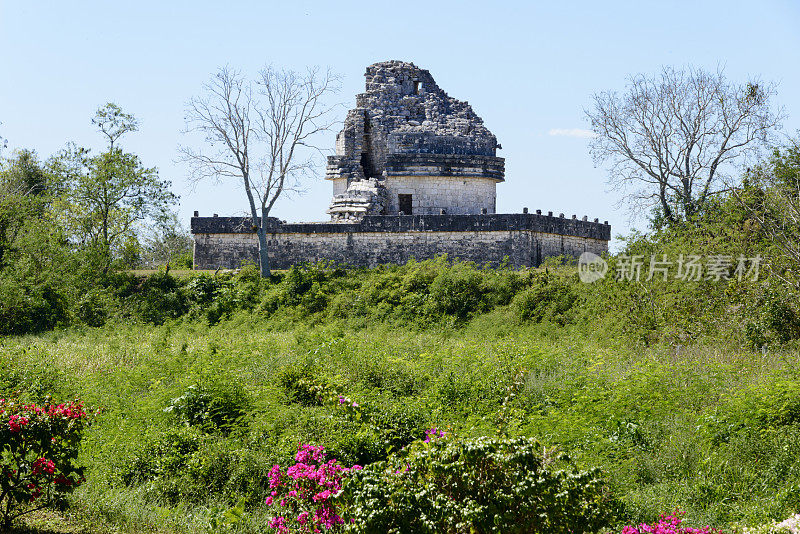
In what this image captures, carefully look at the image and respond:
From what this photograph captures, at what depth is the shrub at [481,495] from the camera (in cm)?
575

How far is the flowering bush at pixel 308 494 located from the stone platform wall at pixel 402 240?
43.7 feet

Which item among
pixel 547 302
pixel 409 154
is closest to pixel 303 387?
pixel 547 302

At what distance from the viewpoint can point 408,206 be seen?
23859 millimetres

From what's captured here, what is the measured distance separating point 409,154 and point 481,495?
17931mm

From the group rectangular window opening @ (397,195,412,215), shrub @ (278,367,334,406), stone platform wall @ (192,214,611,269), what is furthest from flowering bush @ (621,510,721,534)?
rectangular window opening @ (397,195,412,215)

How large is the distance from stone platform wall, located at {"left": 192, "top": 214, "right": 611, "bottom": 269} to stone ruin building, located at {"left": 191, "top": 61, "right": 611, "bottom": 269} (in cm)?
2

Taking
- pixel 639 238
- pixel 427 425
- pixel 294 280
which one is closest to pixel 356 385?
pixel 427 425

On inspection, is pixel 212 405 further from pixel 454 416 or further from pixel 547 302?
pixel 547 302

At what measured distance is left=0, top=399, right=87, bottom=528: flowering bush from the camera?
7152 mm

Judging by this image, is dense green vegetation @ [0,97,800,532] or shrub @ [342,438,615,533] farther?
dense green vegetation @ [0,97,800,532]

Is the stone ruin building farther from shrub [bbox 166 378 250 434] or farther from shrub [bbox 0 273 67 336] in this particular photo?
shrub [bbox 166 378 250 434]

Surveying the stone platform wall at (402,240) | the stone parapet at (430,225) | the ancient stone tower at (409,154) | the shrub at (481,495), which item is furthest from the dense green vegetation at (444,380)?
the ancient stone tower at (409,154)

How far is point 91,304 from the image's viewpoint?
2045 cm

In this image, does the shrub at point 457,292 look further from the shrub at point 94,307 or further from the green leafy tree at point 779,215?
the shrub at point 94,307
